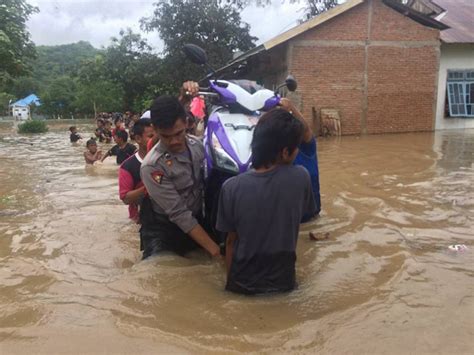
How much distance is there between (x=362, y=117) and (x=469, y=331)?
44.2ft

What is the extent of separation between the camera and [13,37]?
1388cm

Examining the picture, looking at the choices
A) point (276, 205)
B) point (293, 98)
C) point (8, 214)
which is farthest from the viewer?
point (293, 98)

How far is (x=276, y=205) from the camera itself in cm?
259

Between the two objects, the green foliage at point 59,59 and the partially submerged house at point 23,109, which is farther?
the green foliage at point 59,59

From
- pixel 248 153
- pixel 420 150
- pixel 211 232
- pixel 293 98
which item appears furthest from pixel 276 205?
pixel 293 98

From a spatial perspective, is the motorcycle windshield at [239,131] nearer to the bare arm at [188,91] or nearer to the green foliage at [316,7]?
the bare arm at [188,91]

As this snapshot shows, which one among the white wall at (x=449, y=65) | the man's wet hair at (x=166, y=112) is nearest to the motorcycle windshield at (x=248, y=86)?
the man's wet hair at (x=166, y=112)

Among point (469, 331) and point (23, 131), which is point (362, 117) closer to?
point (469, 331)

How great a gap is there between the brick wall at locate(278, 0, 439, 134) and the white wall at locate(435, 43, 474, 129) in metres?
0.80

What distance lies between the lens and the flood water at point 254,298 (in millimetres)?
2340

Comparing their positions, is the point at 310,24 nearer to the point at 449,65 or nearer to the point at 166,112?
the point at 449,65

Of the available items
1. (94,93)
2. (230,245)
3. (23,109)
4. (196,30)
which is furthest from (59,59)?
(230,245)

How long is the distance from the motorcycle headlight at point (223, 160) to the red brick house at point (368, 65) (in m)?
11.6

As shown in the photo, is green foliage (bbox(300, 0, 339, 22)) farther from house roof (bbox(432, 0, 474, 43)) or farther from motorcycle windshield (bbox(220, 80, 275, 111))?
motorcycle windshield (bbox(220, 80, 275, 111))
